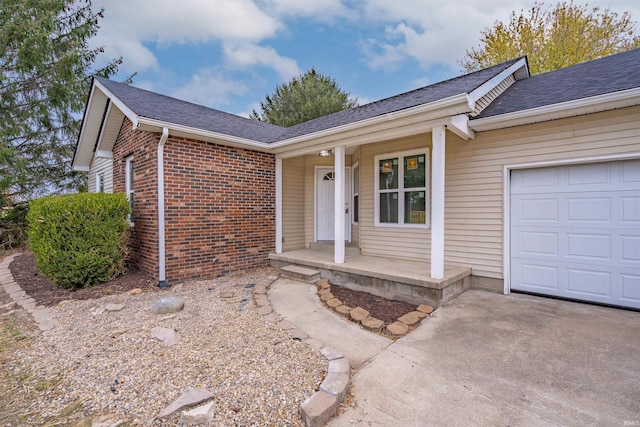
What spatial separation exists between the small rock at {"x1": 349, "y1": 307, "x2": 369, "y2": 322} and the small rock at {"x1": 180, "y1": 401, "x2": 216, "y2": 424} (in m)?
2.11

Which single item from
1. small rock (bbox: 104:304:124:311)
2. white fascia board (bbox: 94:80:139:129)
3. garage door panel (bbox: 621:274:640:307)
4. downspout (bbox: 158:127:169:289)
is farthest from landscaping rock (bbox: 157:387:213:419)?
garage door panel (bbox: 621:274:640:307)

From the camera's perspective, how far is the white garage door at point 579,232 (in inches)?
152

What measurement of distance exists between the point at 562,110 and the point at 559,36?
45.9 ft

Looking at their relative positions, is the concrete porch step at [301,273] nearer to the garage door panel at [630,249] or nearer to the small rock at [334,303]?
the small rock at [334,303]

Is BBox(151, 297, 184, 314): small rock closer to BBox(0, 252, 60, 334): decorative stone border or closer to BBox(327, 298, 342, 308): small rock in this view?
BBox(0, 252, 60, 334): decorative stone border

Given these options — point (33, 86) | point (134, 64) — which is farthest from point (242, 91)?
point (33, 86)

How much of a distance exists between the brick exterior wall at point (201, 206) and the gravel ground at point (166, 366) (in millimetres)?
1677

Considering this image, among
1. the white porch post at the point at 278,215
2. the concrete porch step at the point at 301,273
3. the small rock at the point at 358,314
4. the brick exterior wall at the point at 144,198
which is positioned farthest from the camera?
the white porch post at the point at 278,215

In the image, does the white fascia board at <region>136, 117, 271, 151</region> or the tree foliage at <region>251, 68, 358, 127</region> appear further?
the tree foliage at <region>251, 68, 358, 127</region>

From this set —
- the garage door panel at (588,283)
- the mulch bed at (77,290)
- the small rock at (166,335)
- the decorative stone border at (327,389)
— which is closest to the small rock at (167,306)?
the small rock at (166,335)

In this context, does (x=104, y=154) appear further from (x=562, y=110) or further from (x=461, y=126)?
(x=562, y=110)

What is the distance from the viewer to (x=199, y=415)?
1915 millimetres

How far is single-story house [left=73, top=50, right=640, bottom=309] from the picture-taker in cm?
396

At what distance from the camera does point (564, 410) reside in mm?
2053
